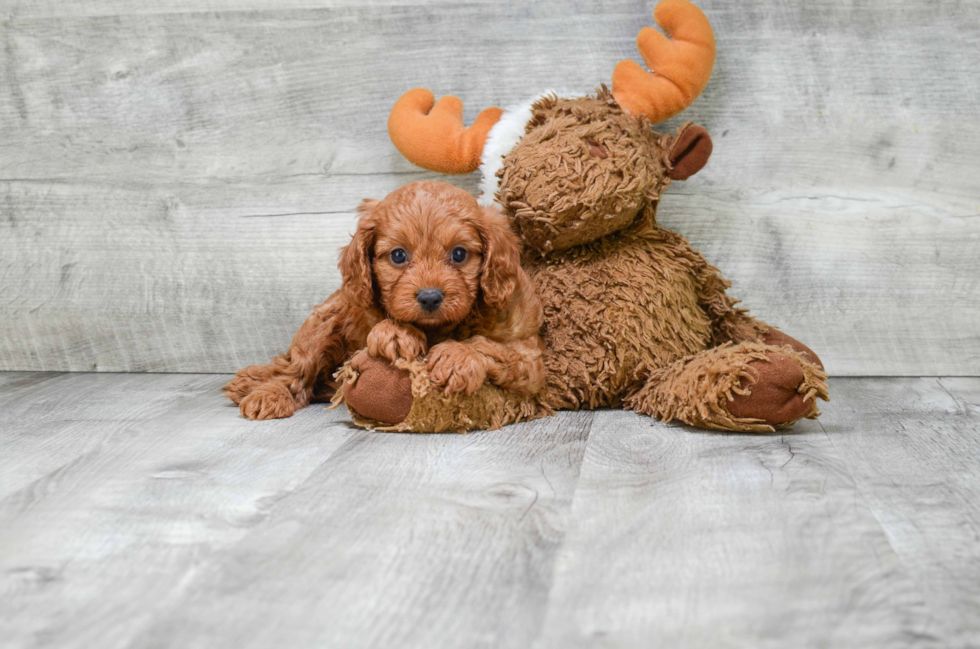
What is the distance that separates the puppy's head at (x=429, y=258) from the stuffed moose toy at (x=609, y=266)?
5.1 inches

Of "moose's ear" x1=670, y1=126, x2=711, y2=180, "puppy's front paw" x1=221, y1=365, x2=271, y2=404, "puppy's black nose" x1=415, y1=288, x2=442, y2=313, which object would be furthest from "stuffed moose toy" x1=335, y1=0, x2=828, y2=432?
"puppy's front paw" x1=221, y1=365, x2=271, y2=404

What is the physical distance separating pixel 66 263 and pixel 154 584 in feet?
5.41

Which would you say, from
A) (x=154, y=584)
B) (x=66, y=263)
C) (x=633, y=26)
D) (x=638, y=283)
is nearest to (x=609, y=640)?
(x=154, y=584)

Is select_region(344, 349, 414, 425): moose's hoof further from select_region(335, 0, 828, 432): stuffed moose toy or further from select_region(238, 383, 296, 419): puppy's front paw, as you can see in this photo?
select_region(238, 383, 296, 419): puppy's front paw

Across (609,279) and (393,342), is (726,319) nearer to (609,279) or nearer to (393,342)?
(609,279)

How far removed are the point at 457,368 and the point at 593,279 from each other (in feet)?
1.51

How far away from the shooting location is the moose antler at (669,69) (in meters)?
1.87

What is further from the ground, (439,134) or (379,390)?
(439,134)

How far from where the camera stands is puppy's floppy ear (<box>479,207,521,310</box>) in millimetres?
1579

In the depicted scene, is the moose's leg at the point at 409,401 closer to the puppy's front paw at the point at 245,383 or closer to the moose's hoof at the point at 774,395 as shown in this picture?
the puppy's front paw at the point at 245,383

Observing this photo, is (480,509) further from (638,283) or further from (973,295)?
(973,295)

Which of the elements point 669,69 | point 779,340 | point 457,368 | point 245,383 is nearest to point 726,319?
point 779,340

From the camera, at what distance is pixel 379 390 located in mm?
1589

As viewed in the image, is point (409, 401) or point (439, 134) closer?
point (409, 401)
